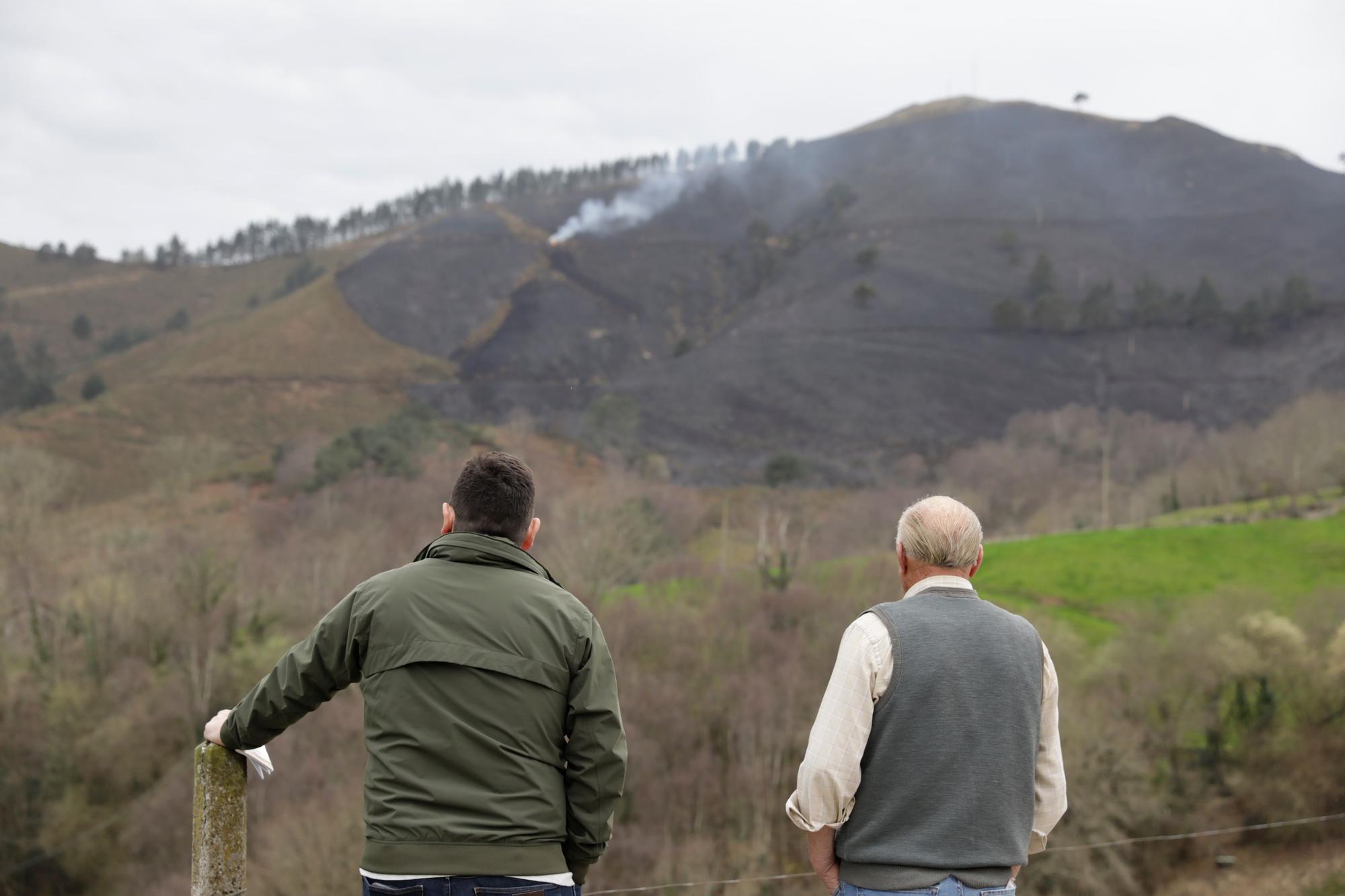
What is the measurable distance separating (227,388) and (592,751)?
362ft

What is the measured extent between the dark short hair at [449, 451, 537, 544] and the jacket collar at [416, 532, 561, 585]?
41mm

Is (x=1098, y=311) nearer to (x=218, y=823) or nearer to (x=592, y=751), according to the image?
(x=592, y=751)

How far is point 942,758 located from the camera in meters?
3.32

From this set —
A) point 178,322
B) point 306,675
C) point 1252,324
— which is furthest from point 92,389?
point 306,675

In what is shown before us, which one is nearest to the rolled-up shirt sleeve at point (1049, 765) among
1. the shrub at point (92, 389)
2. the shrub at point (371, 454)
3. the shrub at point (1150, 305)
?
the shrub at point (371, 454)

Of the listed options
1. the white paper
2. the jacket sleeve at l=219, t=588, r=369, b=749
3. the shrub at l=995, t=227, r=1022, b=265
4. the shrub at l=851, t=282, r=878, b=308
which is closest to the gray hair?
the jacket sleeve at l=219, t=588, r=369, b=749

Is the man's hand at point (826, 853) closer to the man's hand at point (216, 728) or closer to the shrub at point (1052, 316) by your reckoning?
the man's hand at point (216, 728)

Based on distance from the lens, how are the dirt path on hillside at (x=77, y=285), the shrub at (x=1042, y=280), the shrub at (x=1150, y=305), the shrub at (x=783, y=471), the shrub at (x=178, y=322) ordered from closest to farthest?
the shrub at (x=783, y=471)
the shrub at (x=1150, y=305)
the shrub at (x=1042, y=280)
the shrub at (x=178, y=322)
the dirt path on hillside at (x=77, y=285)

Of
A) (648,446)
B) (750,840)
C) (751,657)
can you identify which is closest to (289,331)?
Answer: (648,446)

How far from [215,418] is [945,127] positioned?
12759 cm

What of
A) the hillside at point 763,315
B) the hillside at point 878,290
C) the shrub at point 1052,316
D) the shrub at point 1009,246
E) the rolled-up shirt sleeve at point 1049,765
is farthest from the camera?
the shrub at point 1009,246

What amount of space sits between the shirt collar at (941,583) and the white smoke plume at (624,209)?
15026 cm

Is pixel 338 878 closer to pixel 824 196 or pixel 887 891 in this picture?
pixel 887 891

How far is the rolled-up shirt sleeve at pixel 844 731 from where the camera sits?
3.27 metres
